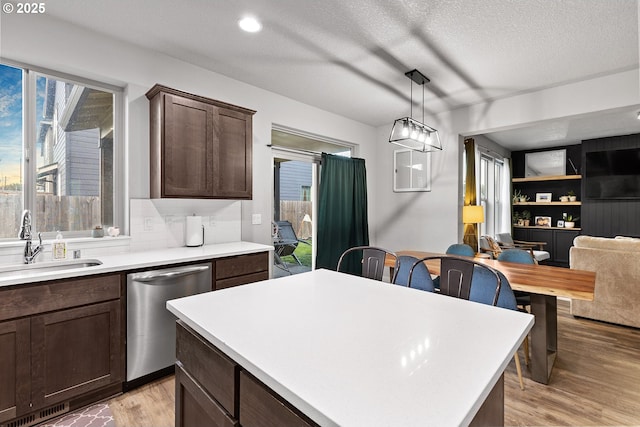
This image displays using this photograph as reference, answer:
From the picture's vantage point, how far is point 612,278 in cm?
329

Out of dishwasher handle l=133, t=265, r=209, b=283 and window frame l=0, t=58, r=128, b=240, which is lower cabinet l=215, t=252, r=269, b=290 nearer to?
dishwasher handle l=133, t=265, r=209, b=283

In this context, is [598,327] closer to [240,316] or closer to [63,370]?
[240,316]

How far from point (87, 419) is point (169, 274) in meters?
0.93

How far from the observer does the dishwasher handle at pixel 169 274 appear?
6.99 feet

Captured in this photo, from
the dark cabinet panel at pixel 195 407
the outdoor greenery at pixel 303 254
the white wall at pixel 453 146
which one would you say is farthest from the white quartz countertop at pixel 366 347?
the white wall at pixel 453 146

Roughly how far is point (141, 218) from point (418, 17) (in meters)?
2.64

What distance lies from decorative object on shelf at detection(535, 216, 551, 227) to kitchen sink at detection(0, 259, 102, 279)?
8433 mm

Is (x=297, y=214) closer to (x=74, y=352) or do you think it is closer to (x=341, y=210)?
(x=341, y=210)

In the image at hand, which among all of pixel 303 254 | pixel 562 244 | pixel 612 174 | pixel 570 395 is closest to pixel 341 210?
pixel 303 254

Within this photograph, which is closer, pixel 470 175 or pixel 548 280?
pixel 548 280

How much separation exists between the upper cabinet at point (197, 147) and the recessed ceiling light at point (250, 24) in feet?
2.24

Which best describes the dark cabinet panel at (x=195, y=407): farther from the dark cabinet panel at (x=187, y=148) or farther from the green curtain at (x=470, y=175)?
the green curtain at (x=470, y=175)

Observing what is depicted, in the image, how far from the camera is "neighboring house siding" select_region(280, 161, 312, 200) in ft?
12.5

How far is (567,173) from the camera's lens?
699 centimetres
